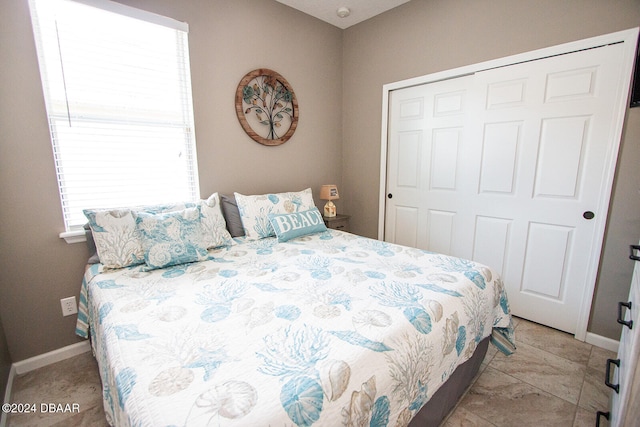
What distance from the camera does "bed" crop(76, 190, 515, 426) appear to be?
79 cm

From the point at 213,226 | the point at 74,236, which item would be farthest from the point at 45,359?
the point at 213,226

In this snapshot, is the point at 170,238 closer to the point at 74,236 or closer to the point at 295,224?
the point at 74,236

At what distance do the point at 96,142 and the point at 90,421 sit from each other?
1.64 meters

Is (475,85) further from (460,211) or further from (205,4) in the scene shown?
(205,4)

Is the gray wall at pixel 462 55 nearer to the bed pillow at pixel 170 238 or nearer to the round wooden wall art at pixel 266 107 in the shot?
the round wooden wall art at pixel 266 107

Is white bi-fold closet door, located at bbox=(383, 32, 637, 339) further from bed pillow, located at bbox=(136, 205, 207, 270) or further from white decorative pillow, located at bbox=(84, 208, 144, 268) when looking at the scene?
white decorative pillow, located at bbox=(84, 208, 144, 268)

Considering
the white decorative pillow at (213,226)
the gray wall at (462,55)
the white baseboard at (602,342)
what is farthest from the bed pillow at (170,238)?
the white baseboard at (602,342)

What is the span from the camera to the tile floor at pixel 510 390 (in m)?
1.45

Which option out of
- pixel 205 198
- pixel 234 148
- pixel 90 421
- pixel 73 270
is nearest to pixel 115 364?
pixel 90 421

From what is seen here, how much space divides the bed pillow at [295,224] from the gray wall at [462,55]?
1.07 metres

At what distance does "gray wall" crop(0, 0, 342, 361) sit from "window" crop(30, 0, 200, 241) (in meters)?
0.08

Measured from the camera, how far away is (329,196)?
302cm

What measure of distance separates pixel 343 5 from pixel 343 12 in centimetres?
8

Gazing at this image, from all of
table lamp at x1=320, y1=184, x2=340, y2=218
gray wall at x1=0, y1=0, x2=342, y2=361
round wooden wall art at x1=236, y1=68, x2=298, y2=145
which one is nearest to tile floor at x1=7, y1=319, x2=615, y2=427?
gray wall at x1=0, y1=0, x2=342, y2=361
